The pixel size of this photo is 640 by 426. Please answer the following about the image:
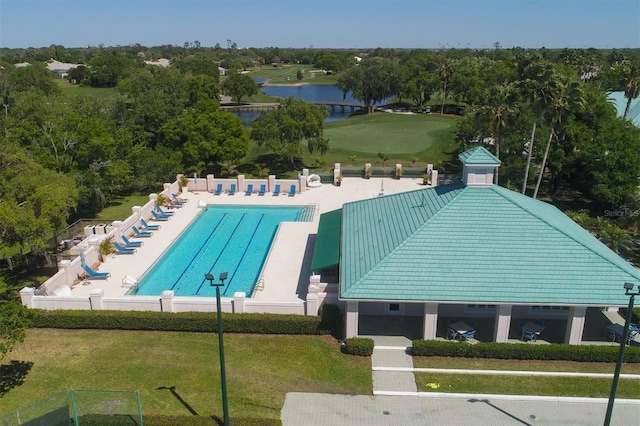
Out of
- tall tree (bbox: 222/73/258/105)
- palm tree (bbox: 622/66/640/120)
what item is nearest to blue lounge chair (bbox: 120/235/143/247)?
palm tree (bbox: 622/66/640/120)

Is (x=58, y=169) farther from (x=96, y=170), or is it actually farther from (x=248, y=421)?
(x=248, y=421)

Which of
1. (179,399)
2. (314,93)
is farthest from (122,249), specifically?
(314,93)

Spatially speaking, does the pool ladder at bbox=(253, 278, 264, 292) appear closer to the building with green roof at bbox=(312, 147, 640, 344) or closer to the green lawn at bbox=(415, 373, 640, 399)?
the building with green roof at bbox=(312, 147, 640, 344)

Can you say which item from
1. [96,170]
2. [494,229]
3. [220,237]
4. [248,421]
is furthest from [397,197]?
[96,170]

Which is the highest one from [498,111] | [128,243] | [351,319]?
[498,111]

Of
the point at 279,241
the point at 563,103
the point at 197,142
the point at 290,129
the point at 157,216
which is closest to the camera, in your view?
the point at 563,103

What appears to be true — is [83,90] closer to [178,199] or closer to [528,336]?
[178,199]
